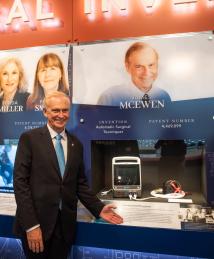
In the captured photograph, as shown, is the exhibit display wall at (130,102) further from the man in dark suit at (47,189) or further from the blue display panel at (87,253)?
the man in dark suit at (47,189)

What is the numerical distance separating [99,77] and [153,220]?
934 mm

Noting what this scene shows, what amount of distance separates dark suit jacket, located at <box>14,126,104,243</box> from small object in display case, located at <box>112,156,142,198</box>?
409mm

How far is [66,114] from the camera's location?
1705 mm

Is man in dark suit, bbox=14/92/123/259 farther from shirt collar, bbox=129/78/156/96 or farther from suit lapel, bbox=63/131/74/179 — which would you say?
shirt collar, bbox=129/78/156/96

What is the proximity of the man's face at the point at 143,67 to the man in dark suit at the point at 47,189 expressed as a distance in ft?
1.59

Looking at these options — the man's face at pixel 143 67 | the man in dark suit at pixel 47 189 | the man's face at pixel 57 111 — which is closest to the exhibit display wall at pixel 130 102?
the man's face at pixel 143 67

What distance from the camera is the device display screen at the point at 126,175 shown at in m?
2.02

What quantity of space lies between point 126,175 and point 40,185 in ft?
2.08

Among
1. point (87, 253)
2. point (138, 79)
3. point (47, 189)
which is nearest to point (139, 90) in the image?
point (138, 79)

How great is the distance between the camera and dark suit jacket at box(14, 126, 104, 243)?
159cm

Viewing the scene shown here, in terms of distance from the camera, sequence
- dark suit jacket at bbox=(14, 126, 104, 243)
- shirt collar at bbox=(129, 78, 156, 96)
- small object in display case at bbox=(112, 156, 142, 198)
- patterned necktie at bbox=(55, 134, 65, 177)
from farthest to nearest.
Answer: small object in display case at bbox=(112, 156, 142, 198) → shirt collar at bbox=(129, 78, 156, 96) → patterned necktie at bbox=(55, 134, 65, 177) → dark suit jacket at bbox=(14, 126, 104, 243)

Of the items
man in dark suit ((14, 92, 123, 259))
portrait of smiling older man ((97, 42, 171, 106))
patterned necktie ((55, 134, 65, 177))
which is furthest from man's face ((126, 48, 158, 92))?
patterned necktie ((55, 134, 65, 177))

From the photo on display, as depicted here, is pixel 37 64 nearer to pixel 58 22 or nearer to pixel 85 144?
pixel 58 22

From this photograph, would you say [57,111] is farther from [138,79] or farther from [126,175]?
[126,175]
